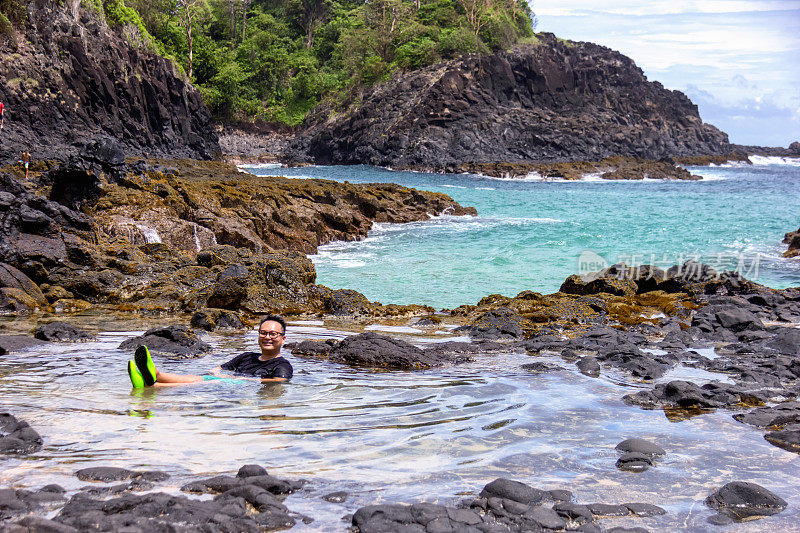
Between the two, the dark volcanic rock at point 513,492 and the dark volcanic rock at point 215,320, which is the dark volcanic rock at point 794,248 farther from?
the dark volcanic rock at point 513,492

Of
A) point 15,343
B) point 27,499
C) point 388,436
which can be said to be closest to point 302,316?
point 15,343

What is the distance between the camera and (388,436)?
186 inches

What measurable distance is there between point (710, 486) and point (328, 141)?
63.1 metres

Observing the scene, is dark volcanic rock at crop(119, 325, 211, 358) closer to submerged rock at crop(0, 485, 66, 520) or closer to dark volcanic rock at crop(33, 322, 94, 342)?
dark volcanic rock at crop(33, 322, 94, 342)

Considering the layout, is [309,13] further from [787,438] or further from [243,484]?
[243,484]

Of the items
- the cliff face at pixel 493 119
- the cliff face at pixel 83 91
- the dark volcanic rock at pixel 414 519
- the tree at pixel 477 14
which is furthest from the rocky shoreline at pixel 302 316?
the tree at pixel 477 14

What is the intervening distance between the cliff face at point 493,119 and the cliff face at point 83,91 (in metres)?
20.0

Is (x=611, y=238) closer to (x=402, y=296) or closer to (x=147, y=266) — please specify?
(x=402, y=296)

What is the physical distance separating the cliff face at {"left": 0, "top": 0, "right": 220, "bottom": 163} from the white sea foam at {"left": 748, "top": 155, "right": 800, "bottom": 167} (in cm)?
7904

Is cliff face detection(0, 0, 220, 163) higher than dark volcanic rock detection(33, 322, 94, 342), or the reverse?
cliff face detection(0, 0, 220, 163)

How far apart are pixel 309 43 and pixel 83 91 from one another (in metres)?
45.9

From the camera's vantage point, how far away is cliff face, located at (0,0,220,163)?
32.5 metres

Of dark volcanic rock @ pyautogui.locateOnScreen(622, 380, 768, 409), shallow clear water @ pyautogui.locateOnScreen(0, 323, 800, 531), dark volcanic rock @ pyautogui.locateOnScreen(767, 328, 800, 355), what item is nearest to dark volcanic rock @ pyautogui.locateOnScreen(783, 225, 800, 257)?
dark volcanic rock @ pyautogui.locateOnScreen(767, 328, 800, 355)

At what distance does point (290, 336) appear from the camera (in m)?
8.91
